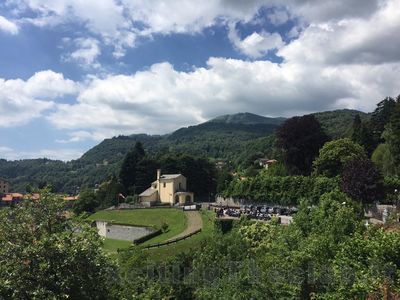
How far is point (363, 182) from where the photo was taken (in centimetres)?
4016

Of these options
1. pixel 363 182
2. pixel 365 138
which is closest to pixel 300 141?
pixel 365 138

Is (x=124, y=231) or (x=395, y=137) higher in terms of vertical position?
(x=395, y=137)

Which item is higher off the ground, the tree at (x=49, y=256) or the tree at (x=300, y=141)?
the tree at (x=300, y=141)

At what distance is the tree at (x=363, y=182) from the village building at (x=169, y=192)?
3649 centimetres

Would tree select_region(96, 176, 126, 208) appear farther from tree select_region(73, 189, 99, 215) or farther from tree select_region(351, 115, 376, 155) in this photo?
tree select_region(351, 115, 376, 155)

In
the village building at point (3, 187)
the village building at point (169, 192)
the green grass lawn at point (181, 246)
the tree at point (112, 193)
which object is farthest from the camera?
the village building at point (3, 187)

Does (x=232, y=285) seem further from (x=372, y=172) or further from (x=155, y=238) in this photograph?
(x=155, y=238)

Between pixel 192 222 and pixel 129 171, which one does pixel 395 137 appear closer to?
pixel 192 222

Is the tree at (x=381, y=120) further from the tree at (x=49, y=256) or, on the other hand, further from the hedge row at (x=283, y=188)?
the tree at (x=49, y=256)

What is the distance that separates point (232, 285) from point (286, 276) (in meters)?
2.18

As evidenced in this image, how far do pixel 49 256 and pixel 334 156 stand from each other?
46272mm

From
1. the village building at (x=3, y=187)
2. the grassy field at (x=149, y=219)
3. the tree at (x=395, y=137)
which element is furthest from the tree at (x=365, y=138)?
the village building at (x=3, y=187)

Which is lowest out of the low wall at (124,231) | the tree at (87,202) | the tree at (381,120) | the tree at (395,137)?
the low wall at (124,231)

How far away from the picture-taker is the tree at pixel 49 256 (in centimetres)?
1163
